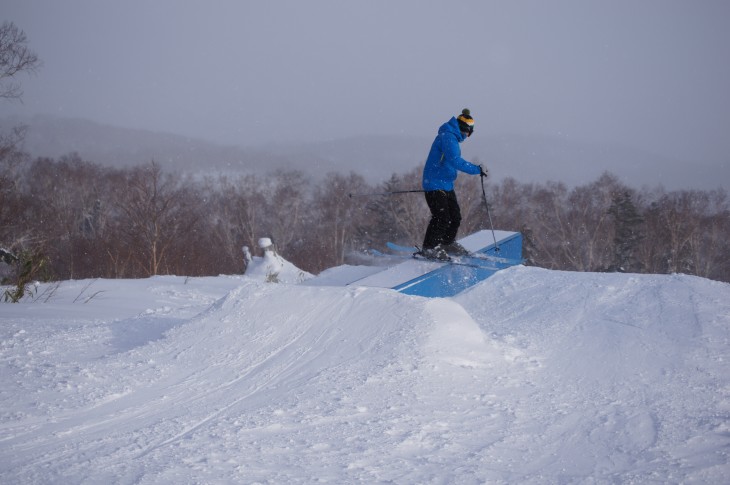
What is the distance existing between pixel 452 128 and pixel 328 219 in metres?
36.2

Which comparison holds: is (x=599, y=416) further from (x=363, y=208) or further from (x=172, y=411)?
(x=363, y=208)

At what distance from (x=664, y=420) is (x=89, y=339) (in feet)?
12.9

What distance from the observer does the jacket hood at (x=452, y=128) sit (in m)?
6.40

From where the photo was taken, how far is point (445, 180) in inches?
261

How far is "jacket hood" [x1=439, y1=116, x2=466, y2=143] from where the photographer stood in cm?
640

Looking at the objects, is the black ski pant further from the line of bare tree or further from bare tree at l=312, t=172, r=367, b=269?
bare tree at l=312, t=172, r=367, b=269

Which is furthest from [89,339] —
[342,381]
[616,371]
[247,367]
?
[616,371]

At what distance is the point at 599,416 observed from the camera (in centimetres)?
301

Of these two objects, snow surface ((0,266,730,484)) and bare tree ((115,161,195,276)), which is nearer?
snow surface ((0,266,730,484))

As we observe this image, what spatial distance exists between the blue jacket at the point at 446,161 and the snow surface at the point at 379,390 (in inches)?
70.3

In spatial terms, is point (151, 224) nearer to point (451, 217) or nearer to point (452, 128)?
point (451, 217)

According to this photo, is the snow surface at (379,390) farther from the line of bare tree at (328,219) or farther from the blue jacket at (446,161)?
the line of bare tree at (328,219)

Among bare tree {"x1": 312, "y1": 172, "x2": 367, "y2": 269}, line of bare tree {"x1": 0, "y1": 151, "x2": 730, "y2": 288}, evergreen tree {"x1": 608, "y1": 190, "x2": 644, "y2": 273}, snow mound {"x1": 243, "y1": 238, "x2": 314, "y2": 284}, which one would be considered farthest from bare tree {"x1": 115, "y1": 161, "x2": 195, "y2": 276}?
evergreen tree {"x1": 608, "y1": 190, "x2": 644, "y2": 273}

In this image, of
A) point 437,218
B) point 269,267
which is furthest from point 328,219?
point 437,218
